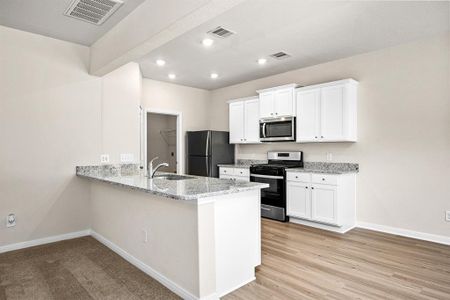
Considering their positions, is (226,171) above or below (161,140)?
below

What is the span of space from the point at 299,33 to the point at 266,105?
1.80 meters

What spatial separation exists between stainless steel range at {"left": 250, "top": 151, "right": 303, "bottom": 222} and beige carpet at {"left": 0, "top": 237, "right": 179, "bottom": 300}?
2532 mm

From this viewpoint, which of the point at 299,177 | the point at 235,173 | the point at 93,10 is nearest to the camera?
the point at 93,10

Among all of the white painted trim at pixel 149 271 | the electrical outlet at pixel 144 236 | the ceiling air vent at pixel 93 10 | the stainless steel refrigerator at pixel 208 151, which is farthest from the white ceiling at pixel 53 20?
the stainless steel refrigerator at pixel 208 151

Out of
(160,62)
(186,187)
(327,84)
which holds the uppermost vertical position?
(160,62)

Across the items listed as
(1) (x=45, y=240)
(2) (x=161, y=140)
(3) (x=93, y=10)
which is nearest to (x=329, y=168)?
(3) (x=93, y=10)

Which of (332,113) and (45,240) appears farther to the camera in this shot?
(332,113)

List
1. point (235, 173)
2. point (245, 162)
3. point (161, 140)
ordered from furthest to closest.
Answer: point (161, 140) → point (245, 162) → point (235, 173)

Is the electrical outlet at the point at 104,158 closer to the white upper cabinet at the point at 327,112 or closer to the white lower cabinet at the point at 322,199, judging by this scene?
the white lower cabinet at the point at 322,199

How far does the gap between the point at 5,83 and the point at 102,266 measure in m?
2.45

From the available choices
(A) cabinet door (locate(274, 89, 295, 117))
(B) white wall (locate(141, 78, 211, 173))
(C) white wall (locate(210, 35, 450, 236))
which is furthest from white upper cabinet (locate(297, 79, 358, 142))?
(B) white wall (locate(141, 78, 211, 173))

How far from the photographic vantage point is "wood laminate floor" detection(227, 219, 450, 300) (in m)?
2.26

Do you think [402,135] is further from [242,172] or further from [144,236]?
[144,236]

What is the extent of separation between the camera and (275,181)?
4.52 meters
